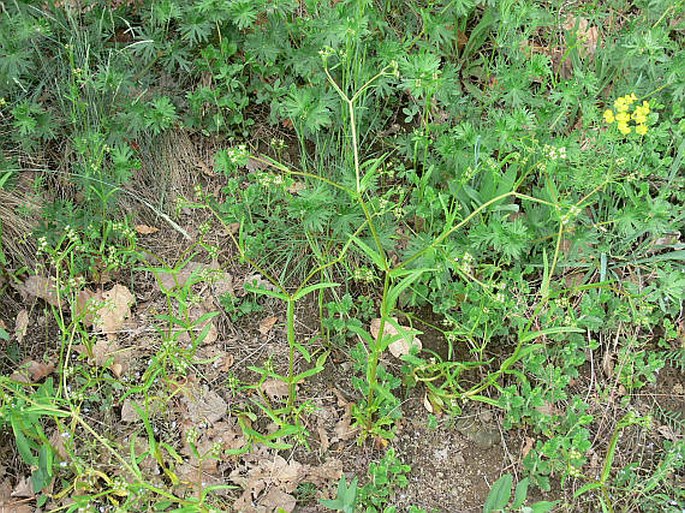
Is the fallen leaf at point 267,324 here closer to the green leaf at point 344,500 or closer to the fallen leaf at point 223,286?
the fallen leaf at point 223,286

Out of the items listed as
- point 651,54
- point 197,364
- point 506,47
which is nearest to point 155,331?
point 197,364

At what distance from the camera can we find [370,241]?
9.17ft

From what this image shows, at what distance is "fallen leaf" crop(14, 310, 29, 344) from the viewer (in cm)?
265

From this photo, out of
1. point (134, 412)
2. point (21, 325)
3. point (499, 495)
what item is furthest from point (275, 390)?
point (21, 325)

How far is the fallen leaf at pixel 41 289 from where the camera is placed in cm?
274

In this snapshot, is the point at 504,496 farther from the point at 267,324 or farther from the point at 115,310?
the point at 115,310

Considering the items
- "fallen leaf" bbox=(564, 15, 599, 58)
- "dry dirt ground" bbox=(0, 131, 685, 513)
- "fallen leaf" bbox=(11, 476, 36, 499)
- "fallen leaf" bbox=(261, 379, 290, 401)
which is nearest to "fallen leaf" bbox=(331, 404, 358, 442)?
"dry dirt ground" bbox=(0, 131, 685, 513)

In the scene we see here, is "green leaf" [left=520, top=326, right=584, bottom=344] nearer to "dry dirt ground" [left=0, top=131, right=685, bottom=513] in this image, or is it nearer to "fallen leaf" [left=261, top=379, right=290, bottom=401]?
"dry dirt ground" [left=0, top=131, right=685, bottom=513]

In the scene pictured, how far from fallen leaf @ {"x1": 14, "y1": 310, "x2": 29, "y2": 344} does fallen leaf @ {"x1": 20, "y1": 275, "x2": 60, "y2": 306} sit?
0.27 feet

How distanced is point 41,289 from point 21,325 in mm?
155

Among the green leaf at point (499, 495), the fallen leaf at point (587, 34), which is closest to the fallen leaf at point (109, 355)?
the green leaf at point (499, 495)

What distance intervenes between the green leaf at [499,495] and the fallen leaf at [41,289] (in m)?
1.73

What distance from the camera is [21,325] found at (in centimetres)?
268

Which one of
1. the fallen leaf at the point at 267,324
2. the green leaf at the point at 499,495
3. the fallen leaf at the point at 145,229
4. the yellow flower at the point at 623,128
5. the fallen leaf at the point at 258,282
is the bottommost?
the green leaf at the point at 499,495
